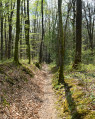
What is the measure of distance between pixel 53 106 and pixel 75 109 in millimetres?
1684

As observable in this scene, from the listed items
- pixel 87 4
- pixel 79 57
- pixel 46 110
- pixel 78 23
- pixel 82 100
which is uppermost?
pixel 87 4

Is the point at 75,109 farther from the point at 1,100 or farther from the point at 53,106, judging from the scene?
the point at 1,100

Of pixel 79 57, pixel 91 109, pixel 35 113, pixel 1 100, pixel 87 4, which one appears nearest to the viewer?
pixel 91 109

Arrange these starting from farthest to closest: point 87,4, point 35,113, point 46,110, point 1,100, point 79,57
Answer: point 87,4 → point 79,57 → point 46,110 → point 35,113 → point 1,100

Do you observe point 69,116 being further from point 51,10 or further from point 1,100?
point 51,10

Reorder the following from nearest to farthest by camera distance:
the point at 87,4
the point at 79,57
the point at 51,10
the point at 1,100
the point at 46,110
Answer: the point at 1,100, the point at 46,110, the point at 79,57, the point at 87,4, the point at 51,10

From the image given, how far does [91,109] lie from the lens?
164 inches

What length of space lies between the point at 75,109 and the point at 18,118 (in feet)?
7.80

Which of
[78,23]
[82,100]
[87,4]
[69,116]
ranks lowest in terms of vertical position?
[69,116]

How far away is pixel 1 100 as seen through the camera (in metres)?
4.90

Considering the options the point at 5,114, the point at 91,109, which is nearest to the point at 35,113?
the point at 5,114

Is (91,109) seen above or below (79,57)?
below

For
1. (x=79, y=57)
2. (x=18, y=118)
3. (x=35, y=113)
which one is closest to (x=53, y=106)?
(x=35, y=113)

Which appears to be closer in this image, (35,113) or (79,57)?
(35,113)
